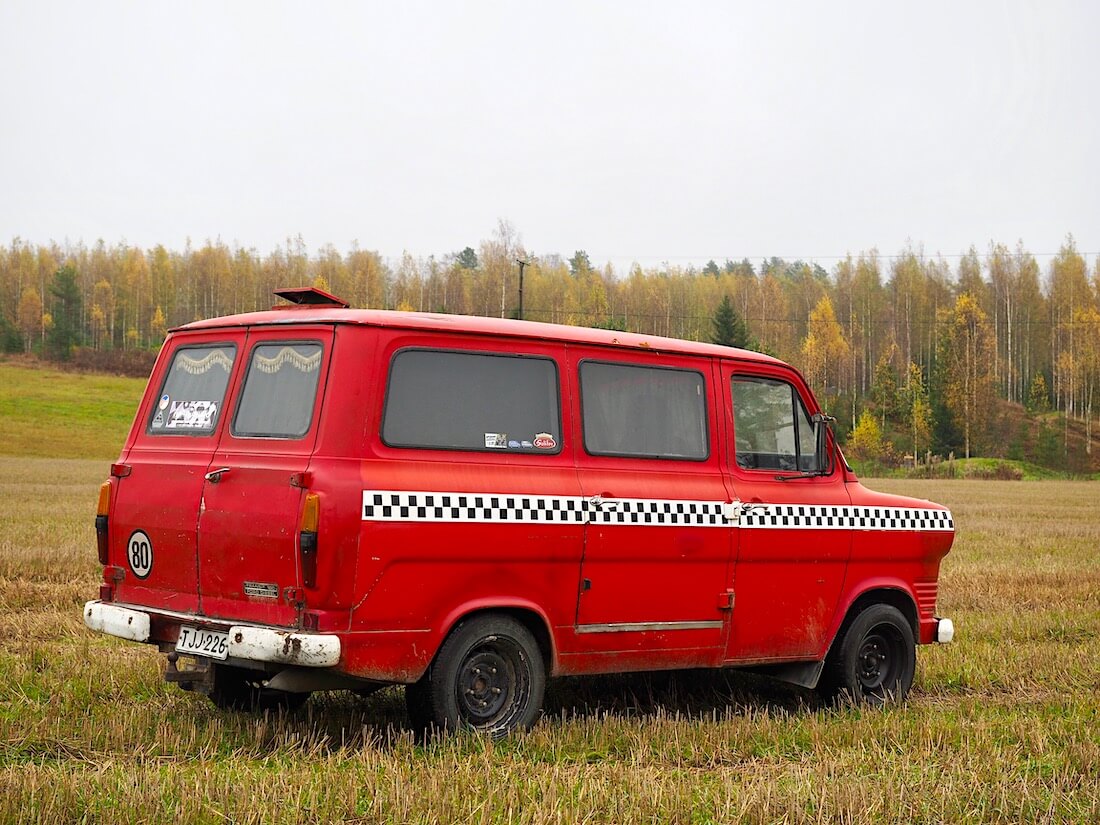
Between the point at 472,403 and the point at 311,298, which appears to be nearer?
the point at 472,403

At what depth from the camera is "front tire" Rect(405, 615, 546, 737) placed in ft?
22.1

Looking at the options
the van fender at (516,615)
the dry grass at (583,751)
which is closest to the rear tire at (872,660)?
the dry grass at (583,751)

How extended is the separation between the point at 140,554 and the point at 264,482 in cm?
111

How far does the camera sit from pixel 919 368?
3521 inches

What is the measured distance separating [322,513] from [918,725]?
11.7 ft

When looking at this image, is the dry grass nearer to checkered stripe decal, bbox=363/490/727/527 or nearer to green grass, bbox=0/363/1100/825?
green grass, bbox=0/363/1100/825

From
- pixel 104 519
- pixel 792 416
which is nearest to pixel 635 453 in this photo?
pixel 792 416

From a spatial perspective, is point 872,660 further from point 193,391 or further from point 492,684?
point 193,391

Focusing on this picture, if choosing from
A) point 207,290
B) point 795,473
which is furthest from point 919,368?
point 795,473

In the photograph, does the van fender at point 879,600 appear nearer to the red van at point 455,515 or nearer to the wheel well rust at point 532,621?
the red van at point 455,515

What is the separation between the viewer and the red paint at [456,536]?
6.49 m

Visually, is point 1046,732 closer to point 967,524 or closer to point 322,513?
point 322,513

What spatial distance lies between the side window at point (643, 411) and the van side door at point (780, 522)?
1.02ft

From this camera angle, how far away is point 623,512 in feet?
24.5
